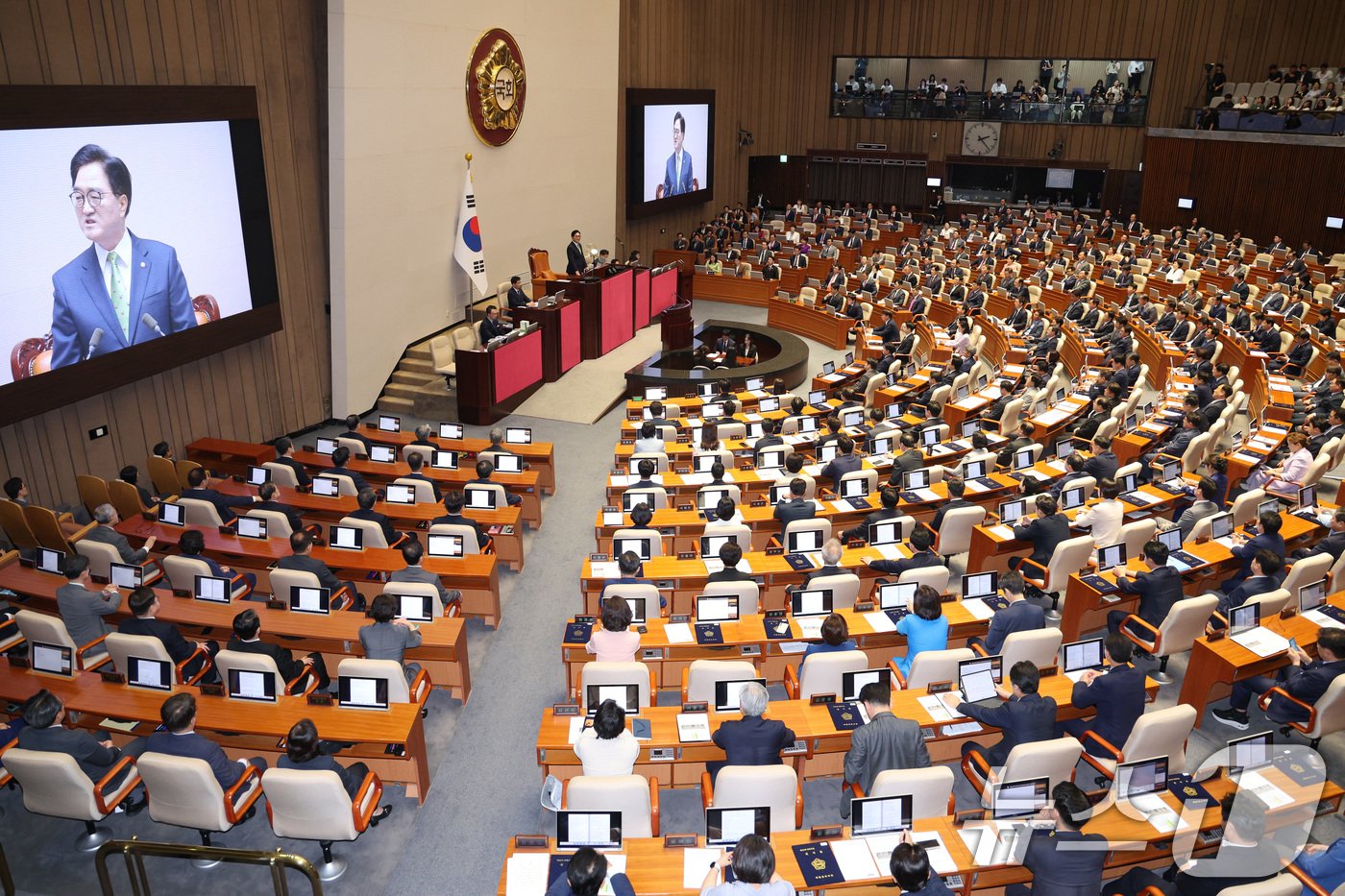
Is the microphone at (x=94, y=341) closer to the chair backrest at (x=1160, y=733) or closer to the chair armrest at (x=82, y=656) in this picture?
the chair armrest at (x=82, y=656)

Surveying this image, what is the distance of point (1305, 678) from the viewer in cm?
728

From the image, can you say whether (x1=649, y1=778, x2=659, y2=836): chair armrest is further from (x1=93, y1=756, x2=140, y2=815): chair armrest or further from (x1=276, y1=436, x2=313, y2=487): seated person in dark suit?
A: (x1=276, y1=436, x2=313, y2=487): seated person in dark suit

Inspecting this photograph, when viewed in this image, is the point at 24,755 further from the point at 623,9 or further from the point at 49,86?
the point at 623,9

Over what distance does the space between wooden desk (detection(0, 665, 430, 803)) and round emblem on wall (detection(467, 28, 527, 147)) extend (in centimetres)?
1316

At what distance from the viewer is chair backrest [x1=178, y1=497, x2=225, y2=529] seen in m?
10.2

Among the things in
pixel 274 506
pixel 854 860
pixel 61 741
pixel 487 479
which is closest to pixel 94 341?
pixel 274 506

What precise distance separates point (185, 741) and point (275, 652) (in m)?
1.46

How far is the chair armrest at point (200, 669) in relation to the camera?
788cm

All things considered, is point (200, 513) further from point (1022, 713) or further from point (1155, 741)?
point (1155, 741)

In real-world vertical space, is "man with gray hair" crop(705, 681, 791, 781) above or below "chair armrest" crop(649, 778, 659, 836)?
above

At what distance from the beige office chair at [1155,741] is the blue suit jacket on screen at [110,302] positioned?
11.4 metres

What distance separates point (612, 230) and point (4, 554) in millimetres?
16594

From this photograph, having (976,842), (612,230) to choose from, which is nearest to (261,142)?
(612,230)

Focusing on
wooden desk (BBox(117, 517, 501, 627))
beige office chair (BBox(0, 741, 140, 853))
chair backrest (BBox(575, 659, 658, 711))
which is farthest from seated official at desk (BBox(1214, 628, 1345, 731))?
beige office chair (BBox(0, 741, 140, 853))
